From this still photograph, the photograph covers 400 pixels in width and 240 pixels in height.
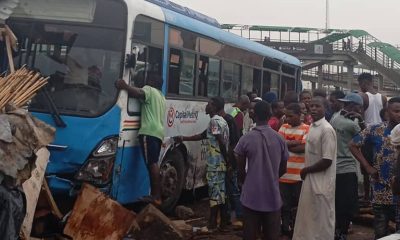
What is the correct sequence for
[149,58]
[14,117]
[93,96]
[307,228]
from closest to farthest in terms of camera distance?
[14,117] → [307,228] → [93,96] → [149,58]

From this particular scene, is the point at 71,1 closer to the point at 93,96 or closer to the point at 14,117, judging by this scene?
the point at 93,96

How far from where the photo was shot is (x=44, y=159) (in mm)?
5309

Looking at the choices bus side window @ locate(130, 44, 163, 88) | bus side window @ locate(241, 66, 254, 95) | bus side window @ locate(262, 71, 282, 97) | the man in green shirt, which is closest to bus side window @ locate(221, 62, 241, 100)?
bus side window @ locate(241, 66, 254, 95)

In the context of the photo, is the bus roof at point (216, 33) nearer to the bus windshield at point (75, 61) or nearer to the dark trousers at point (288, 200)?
the bus windshield at point (75, 61)

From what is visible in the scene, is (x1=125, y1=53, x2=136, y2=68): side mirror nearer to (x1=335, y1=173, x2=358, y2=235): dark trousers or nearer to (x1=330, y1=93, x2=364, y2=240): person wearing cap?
(x1=330, y1=93, x2=364, y2=240): person wearing cap

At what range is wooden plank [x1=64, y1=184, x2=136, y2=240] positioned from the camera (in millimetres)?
5488

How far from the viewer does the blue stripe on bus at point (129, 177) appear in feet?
20.1

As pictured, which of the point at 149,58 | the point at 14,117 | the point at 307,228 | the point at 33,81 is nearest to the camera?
the point at 14,117

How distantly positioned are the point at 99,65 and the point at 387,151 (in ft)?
10.7

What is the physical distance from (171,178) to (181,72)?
1.55 meters

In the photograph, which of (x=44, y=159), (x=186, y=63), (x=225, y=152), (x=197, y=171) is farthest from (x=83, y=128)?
(x=197, y=171)

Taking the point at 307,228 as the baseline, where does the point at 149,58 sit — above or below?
above

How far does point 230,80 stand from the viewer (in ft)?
31.0

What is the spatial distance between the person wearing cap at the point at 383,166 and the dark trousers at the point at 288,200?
40.2 inches
